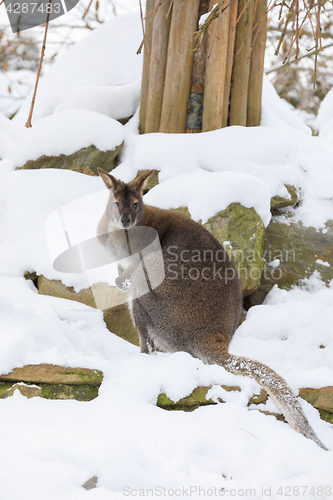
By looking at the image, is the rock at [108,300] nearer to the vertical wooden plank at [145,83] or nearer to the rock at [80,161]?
the rock at [80,161]

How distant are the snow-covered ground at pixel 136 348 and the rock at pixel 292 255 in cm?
16

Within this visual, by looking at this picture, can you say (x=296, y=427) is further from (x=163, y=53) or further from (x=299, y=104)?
(x=299, y=104)

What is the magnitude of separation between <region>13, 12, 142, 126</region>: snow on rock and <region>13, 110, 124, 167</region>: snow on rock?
1178mm

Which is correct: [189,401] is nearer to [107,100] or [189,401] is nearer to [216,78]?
[216,78]

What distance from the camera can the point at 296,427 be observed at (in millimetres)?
2447

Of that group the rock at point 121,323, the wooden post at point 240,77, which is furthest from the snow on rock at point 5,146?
the rock at point 121,323

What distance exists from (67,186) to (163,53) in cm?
225

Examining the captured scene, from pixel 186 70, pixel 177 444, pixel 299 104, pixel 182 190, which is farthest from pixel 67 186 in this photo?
pixel 299 104

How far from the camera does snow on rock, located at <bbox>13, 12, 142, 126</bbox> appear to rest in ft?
23.7

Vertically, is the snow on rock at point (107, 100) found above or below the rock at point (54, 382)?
above

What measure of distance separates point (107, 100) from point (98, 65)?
1216 mm

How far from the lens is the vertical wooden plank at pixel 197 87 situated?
561cm

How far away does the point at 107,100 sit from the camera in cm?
664
